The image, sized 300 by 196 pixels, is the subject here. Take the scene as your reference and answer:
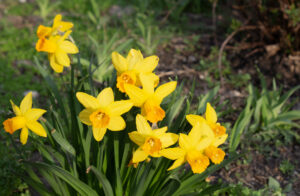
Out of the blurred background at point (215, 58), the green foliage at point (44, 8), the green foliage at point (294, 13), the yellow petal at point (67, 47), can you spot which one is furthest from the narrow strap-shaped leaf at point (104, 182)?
the green foliage at point (44, 8)

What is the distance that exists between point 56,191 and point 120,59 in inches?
31.4

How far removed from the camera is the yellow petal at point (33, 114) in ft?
4.21

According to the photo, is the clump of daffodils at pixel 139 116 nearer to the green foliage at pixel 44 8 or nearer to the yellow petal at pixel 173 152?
the yellow petal at pixel 173 152

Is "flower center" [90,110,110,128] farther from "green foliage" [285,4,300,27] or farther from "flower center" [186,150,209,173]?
"green foliage" [285,4,300,27]

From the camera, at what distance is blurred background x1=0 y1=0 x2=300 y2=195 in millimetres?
2352

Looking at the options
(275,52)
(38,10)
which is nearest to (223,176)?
(275,52)

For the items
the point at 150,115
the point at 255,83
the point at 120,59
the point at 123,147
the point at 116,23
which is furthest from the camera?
the point at 116,23

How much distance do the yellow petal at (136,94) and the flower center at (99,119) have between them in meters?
0.12

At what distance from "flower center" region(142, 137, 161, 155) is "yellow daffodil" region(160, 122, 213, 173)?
Answer: 81mm

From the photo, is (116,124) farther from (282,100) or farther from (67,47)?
(282,100)

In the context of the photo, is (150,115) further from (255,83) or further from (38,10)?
(38,10)

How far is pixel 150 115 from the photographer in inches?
47.0


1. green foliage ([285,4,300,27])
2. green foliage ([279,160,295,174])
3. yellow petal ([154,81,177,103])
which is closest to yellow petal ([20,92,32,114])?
yellow petal ([154,81,177,103])

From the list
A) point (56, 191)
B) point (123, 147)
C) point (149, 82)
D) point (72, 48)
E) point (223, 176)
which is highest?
point (72, 48)
